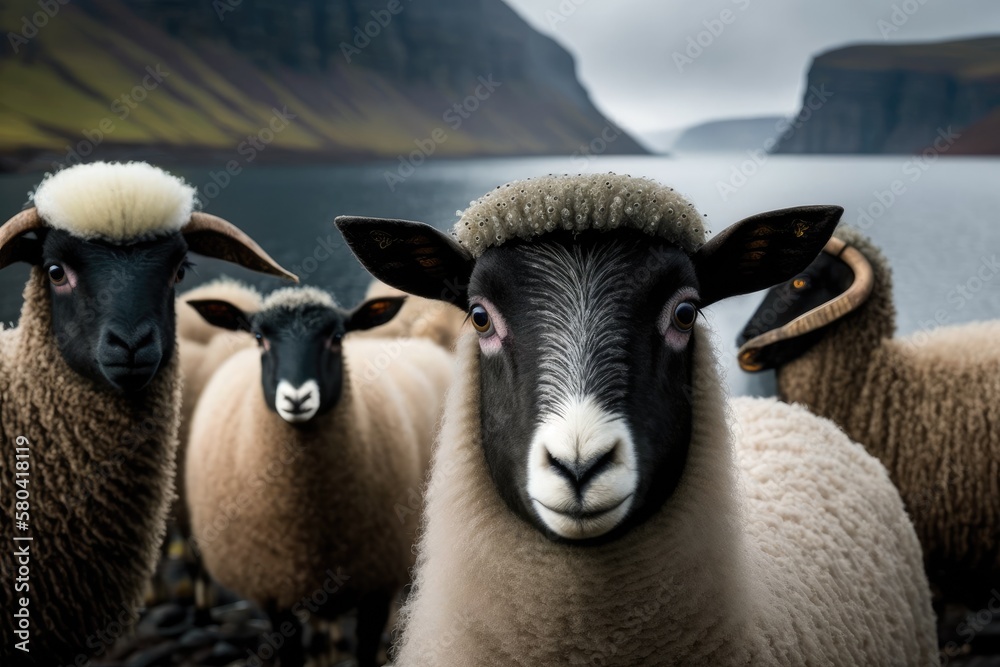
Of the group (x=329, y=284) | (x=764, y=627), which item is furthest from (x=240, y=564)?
(x=329, y=284)

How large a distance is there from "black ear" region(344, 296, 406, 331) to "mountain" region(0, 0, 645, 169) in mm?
4108

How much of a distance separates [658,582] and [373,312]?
285cm

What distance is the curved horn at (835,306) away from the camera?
354cm

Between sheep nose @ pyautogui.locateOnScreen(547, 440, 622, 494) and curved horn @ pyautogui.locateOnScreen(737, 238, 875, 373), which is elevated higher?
curved horn @ pyautogui.locateOnScreen(737, 238, 875, 373)

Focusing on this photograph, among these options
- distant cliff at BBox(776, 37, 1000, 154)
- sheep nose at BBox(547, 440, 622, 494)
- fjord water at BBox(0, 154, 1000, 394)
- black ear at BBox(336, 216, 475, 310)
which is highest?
distant cliff at BBox(776, 37, 1000, 154)

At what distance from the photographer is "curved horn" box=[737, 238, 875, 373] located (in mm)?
3537

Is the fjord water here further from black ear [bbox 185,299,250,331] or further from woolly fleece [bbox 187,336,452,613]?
woolly fleece [bbox 187,336,452,613]

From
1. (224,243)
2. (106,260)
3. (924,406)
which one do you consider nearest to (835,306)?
(924,406)

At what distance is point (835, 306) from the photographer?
11.6ft

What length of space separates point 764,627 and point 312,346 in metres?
2.66

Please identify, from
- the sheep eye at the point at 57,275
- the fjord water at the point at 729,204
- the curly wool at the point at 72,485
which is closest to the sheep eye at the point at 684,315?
the curly wool at the point at 72,485

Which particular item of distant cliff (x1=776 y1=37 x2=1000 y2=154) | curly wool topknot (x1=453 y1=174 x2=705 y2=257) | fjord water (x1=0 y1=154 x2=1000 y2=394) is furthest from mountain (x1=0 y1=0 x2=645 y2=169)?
curly wool topknot (x1=453 y1=174 x2=705 y2=257)

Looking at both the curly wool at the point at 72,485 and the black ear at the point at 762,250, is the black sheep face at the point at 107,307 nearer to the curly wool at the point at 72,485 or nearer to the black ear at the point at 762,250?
the curly wool at the point at 72,485

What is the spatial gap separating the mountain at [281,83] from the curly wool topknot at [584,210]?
6.45 metres
